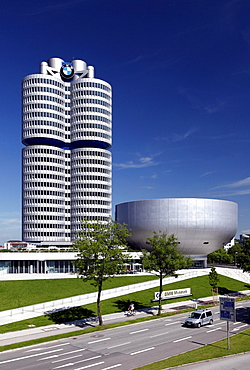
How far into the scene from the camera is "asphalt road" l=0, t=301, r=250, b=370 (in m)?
29.3

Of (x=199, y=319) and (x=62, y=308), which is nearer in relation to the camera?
(x=199, y=319)

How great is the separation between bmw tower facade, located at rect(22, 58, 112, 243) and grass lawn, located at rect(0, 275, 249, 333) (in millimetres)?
61661

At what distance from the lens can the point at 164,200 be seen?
109m

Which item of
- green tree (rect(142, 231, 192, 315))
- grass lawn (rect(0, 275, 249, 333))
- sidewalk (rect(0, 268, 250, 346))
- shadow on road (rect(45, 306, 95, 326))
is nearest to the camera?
sidewalk (rect(0, 268, 250, 346))

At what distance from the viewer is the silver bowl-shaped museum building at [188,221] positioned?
355 ft

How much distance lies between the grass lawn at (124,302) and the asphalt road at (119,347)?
8.06 m

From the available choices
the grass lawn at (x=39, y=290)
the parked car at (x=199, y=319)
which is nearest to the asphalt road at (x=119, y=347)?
the parked car at (x=199, y=319)

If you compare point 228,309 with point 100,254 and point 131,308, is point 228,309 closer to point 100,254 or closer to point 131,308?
point 100,254

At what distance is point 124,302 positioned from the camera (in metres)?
57.2

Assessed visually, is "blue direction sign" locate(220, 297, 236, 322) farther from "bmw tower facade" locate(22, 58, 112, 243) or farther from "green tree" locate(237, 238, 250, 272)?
"bmw tower facade" locate(22, 58, 112, 243)

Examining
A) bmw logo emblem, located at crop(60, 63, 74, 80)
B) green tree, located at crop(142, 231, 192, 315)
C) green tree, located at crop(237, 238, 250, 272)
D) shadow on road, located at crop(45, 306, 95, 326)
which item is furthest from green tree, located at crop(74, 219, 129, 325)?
bmw logo emblem, located at crop(60, 63, 74, 80)

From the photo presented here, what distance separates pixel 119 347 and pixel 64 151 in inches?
4435

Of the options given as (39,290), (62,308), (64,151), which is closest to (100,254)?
(62,308)

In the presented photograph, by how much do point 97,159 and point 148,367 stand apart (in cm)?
11467
